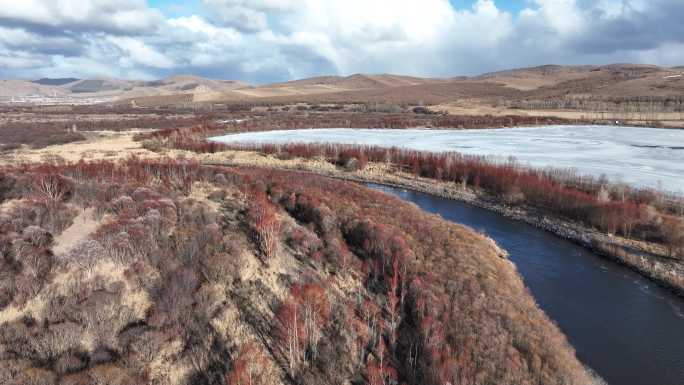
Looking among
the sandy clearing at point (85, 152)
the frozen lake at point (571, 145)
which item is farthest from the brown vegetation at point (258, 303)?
the frozen lake at point (571, 145)

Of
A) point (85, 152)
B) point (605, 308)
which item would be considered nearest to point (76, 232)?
point (605, 308)

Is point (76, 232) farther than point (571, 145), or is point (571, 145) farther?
point (571, 145)

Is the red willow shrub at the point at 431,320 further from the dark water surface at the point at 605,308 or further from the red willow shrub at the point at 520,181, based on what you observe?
the red willow shrub at the point at 520,181


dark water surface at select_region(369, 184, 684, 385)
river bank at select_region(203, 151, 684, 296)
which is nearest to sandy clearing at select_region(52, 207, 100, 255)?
dark water surface at select_region(369, 184, 684, 385)

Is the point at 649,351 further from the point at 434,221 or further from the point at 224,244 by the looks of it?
the point at 224,244

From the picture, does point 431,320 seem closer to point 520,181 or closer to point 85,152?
point 520,181

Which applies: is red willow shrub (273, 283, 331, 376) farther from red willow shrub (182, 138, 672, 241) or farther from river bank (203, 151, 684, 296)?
red willow shrub (182, 138, 672, 241)
